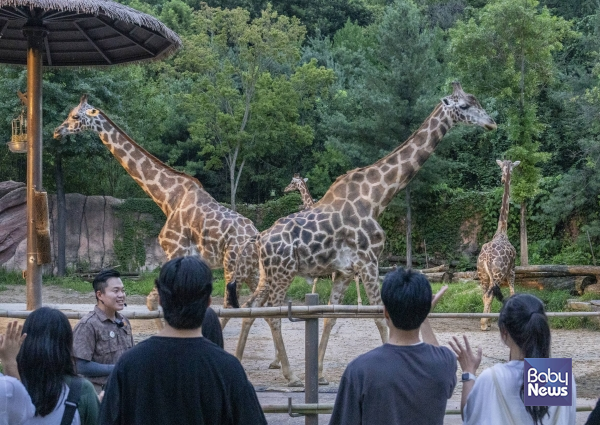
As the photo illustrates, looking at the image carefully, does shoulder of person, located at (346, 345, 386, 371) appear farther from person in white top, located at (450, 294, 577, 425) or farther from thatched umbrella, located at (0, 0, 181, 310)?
thatched umbrella, located at (0, 0, 181, 310)

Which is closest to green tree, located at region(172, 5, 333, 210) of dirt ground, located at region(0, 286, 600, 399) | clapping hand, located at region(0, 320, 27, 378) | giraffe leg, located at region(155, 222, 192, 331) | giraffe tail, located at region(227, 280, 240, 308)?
dirt ground, located at region(0, 286, 600, 399)

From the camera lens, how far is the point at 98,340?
4500 millimetres

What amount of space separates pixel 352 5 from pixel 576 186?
58.8ft

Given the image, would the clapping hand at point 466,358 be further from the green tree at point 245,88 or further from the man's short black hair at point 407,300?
the green tree at point 245,88

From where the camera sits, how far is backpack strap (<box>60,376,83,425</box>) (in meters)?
3.25

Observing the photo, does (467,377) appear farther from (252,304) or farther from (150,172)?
(150,172)

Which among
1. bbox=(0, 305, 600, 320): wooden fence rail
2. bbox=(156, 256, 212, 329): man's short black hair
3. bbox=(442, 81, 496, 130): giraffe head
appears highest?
bbox=(442, 81, 496, 130): giraffe head

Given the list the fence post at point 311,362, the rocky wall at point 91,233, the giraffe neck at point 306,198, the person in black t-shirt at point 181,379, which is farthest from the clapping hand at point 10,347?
the rocky wall at point 91,233

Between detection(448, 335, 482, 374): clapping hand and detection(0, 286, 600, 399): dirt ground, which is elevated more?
detection(448, 335, 482, 374): clapping hand

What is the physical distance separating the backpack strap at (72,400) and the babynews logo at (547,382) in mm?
1727

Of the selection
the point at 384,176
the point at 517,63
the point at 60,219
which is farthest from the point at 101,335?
the point at 60,219

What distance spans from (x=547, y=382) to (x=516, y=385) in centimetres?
13

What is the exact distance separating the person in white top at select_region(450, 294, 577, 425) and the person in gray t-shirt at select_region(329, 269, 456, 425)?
0.48 feet

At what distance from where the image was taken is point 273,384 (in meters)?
8.10
